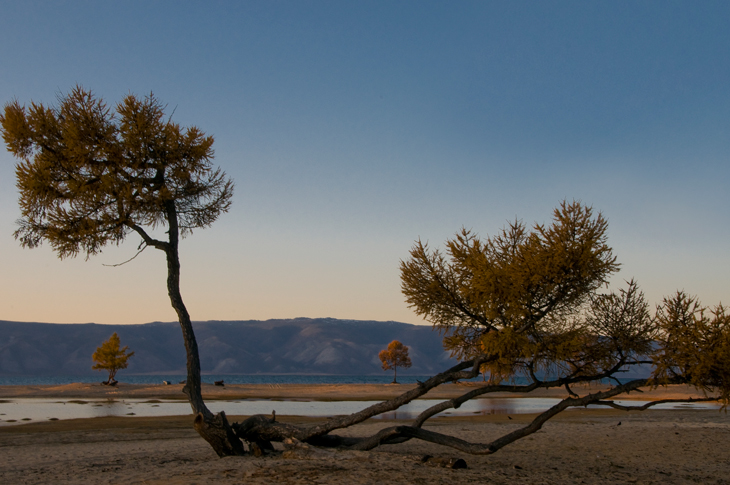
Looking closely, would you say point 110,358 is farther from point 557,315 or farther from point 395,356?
point 557,315

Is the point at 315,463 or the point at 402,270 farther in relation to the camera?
the point at 402,270

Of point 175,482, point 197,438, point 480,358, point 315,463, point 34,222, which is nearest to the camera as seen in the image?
point 175,482

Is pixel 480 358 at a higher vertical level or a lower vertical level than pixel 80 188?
lower

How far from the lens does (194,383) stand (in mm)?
15336

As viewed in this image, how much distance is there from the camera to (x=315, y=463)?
13438 mm

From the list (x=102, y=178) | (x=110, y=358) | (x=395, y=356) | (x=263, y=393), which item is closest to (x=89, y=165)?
(x=102, y=178)

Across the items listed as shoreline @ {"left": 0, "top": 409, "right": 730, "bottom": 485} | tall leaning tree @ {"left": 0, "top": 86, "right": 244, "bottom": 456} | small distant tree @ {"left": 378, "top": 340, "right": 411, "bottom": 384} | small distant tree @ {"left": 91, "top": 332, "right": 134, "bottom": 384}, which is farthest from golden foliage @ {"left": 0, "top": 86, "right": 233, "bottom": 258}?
small distant tree @ {"left": 378, "top": 340, "right": 411, "bottom": 384}

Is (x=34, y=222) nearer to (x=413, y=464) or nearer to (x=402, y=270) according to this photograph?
(x=402, y=270)

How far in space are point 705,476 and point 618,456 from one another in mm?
3581

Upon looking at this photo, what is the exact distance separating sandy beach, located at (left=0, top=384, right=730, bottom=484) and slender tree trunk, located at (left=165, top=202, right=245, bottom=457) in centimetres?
61


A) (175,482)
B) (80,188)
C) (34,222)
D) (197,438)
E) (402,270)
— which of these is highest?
(80,188)

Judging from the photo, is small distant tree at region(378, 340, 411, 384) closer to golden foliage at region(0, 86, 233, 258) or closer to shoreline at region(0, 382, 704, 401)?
shoreline at region(0, 382, 704, 401)

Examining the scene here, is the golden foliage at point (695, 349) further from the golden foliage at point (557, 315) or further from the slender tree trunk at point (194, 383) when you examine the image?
the slender tree trunk at point (194, 383)

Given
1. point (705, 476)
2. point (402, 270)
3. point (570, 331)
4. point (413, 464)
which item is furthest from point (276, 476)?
point (705, 476)
